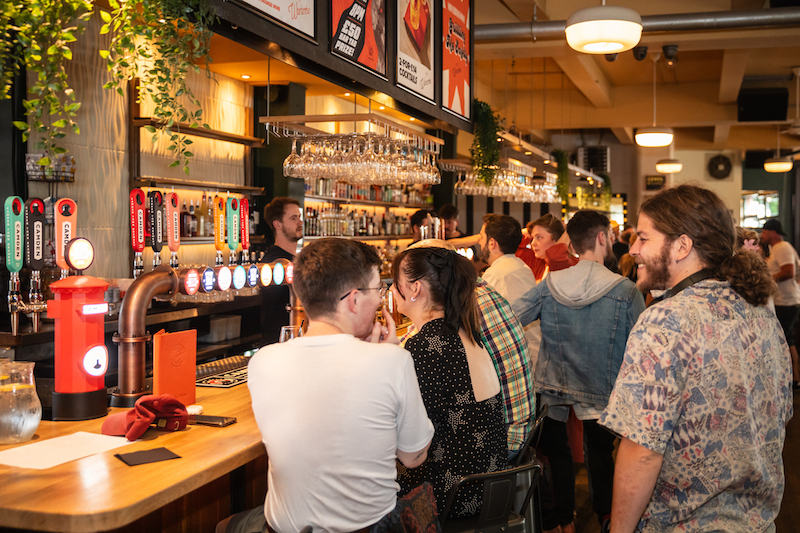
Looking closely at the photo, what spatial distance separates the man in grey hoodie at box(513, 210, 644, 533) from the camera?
3.48 m

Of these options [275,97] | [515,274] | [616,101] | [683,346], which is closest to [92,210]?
[275,97]

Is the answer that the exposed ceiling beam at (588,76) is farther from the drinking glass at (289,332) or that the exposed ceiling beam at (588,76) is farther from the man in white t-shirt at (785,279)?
the drinking glass at (289,332)

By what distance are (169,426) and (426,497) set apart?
0.90 metres

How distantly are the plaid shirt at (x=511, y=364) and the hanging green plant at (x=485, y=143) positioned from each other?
3515 millimetres

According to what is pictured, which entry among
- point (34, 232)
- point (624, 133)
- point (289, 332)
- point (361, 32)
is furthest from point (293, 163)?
point (624, 133)

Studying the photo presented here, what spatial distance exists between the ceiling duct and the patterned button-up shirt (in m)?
5.07

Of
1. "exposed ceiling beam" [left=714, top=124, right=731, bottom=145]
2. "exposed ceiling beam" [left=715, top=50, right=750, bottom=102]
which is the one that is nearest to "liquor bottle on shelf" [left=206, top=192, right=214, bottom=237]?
"exposed ceiling beam" [left=715, top=50, right=750, bottom=102]

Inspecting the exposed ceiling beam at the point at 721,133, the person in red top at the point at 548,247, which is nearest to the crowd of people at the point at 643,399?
the person in red top at the point at 548,247

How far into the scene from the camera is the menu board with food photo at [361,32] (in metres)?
3.77

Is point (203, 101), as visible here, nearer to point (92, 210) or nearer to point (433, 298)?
point (92, 210)

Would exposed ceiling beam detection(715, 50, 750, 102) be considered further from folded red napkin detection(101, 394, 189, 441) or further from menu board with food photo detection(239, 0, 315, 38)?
folded red napkin detection(101, 394, 189, 441)

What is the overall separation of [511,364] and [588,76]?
7.16m

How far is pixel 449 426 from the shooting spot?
2.28 m

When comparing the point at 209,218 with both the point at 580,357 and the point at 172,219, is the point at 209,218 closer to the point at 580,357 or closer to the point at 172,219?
the point at 172,219
